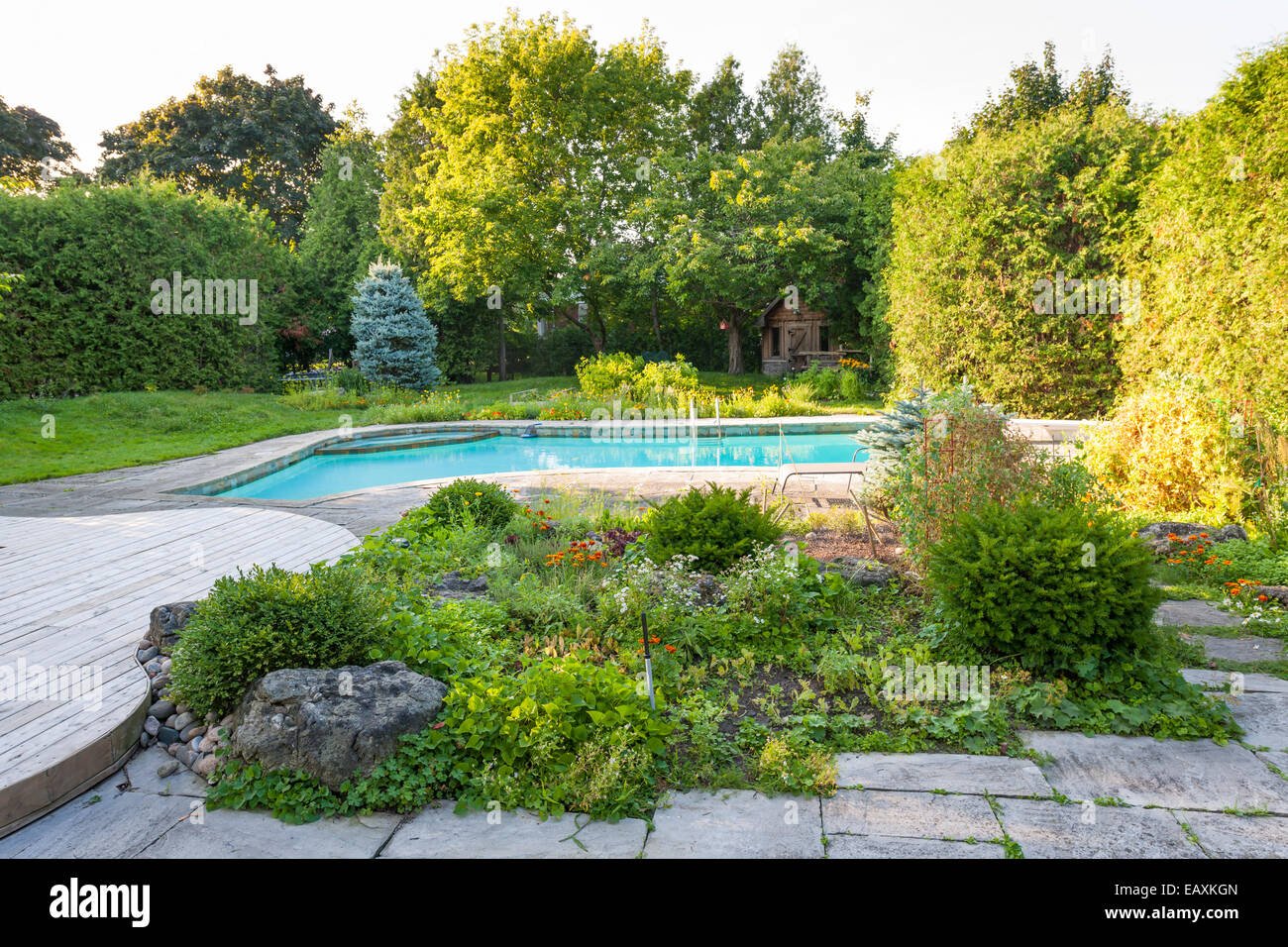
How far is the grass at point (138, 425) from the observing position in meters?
9.92

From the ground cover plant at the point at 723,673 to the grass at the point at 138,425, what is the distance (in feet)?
24.8

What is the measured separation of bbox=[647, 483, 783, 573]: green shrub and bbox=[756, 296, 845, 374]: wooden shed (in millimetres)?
14576

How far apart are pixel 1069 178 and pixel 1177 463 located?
6870 millimetres

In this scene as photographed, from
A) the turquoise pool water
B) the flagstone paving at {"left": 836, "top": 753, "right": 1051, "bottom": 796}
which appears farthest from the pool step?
the flagstone paving at {"left": 836, "top": 753, "right": 1051, "bottom": 796}

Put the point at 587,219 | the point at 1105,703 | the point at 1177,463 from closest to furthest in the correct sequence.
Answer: the point at 1105,703, the point at 1177,463, the point at 587,219

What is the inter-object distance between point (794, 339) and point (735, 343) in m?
1.75

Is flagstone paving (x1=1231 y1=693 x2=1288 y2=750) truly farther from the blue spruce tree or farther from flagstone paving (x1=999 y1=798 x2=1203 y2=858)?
the blue spruce tree

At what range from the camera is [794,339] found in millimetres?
20000

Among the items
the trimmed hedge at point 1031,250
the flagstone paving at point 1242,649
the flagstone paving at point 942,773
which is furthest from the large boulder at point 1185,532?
the trimmed hedge at point 1031,250

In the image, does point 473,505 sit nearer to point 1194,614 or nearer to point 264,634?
point 264,634

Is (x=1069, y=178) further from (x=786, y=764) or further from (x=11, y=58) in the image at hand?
(x=11, y=58)

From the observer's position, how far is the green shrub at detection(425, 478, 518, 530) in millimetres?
5891
